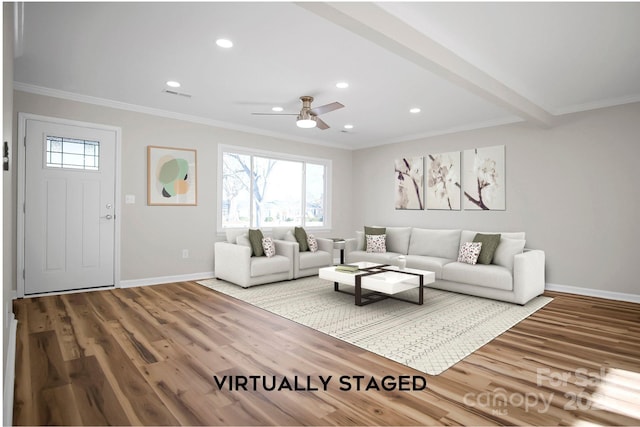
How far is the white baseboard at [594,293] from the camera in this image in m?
4.45

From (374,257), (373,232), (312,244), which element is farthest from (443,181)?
(312,244)

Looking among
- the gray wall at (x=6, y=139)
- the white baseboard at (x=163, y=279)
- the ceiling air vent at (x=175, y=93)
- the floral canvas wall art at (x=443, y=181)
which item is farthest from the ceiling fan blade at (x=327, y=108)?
the white baseboard at (x=163, y=279)

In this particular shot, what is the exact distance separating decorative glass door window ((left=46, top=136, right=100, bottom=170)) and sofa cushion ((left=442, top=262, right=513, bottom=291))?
4935 mm

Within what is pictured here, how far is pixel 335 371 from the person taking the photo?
8.14 ft

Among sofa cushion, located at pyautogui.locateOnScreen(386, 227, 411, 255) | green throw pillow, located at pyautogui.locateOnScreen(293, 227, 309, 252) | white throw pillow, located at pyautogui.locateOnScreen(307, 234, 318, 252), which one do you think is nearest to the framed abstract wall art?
green throw pillow, located at pyautogui.locateOnScreen(293, 227, 309, 252)

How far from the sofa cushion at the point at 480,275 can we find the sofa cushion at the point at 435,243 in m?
0.64

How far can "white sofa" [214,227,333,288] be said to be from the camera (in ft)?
16.4

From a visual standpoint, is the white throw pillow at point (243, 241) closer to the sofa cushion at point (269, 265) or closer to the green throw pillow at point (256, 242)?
the green throw pillow at point (256, 242)

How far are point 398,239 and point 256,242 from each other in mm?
2450

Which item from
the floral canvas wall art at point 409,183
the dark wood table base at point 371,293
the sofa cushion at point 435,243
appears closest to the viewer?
the dark wood table base at point 371,293

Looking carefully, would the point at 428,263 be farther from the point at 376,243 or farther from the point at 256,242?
the point at 256,242

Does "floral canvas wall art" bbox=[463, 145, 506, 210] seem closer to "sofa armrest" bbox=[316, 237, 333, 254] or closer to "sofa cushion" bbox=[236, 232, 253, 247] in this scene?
"sofa armrest" bbox=[316, 237, 333, 254]

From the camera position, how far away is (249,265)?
4.95 m

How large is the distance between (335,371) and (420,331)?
114 cm
